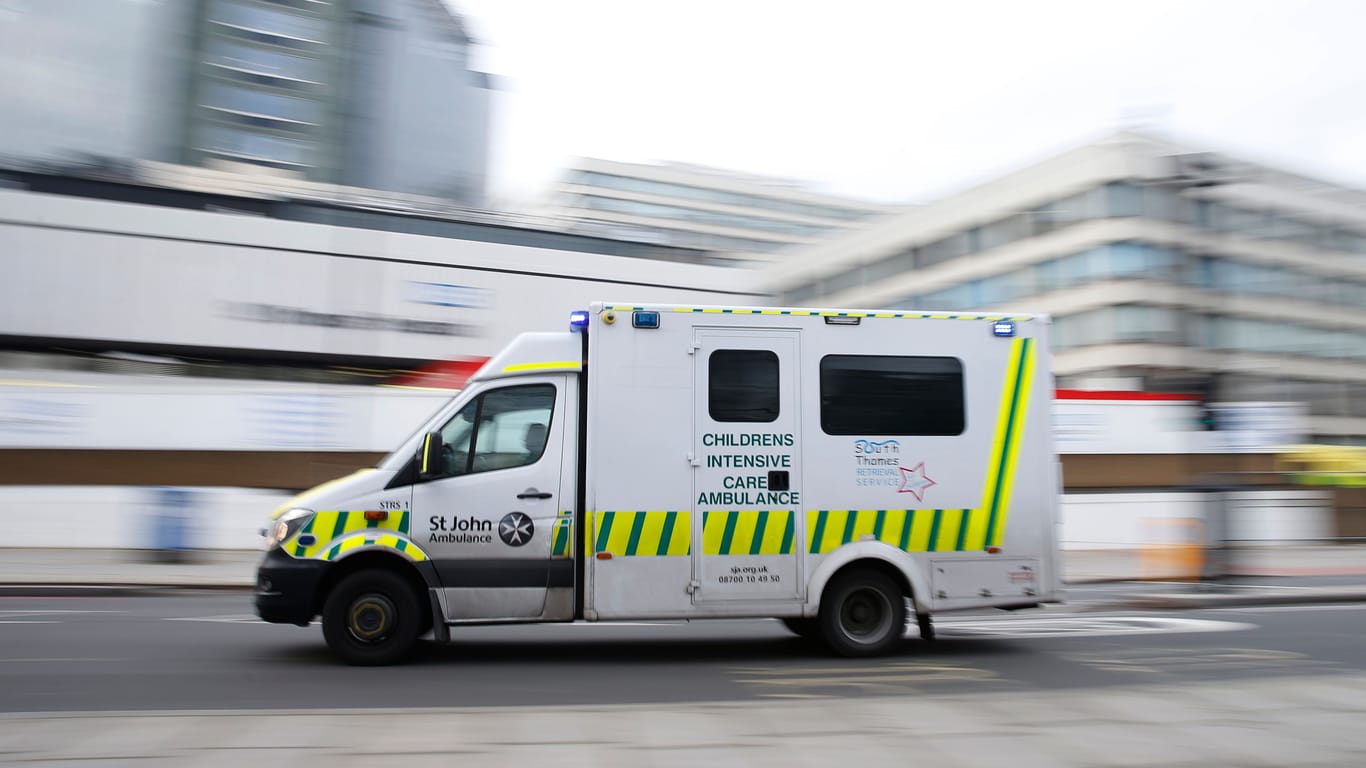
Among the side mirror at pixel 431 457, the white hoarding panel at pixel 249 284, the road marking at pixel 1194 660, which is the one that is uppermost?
the white hoarding panel at pixel 249 284

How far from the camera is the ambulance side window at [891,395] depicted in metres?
8.19

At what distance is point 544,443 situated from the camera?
7.84 meters

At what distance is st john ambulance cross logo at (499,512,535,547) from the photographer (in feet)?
25.1

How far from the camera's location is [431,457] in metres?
7.63

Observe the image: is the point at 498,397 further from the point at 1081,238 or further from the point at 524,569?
the point at 1081,238

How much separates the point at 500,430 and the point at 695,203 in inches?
3315

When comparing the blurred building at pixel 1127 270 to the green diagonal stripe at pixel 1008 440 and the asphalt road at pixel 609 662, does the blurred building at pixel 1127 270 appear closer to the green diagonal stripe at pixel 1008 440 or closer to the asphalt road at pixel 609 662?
the asphalt road at pixel 609 662

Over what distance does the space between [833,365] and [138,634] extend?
22.6ft

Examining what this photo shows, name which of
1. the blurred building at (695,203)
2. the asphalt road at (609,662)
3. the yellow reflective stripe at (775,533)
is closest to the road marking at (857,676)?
the asphalt road at (609,662)

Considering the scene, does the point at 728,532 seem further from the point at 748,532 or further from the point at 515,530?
the point at 515,530

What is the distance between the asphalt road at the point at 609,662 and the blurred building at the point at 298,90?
5372 centimetres

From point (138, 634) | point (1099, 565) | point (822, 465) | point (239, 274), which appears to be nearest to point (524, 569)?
point (822, 465)

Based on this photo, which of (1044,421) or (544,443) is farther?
(1044,421)

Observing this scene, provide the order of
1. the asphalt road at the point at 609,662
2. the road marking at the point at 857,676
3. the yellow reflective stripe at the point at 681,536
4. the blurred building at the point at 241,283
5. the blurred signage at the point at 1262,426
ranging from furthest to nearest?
the blurred building at the point at 241,283 → the blurred signage at the point at 1262,426 → the yellow reflective stripe at the point at 681,536 → the road marking at the point at 857,676 → the asphalt road at the point at 609,662
